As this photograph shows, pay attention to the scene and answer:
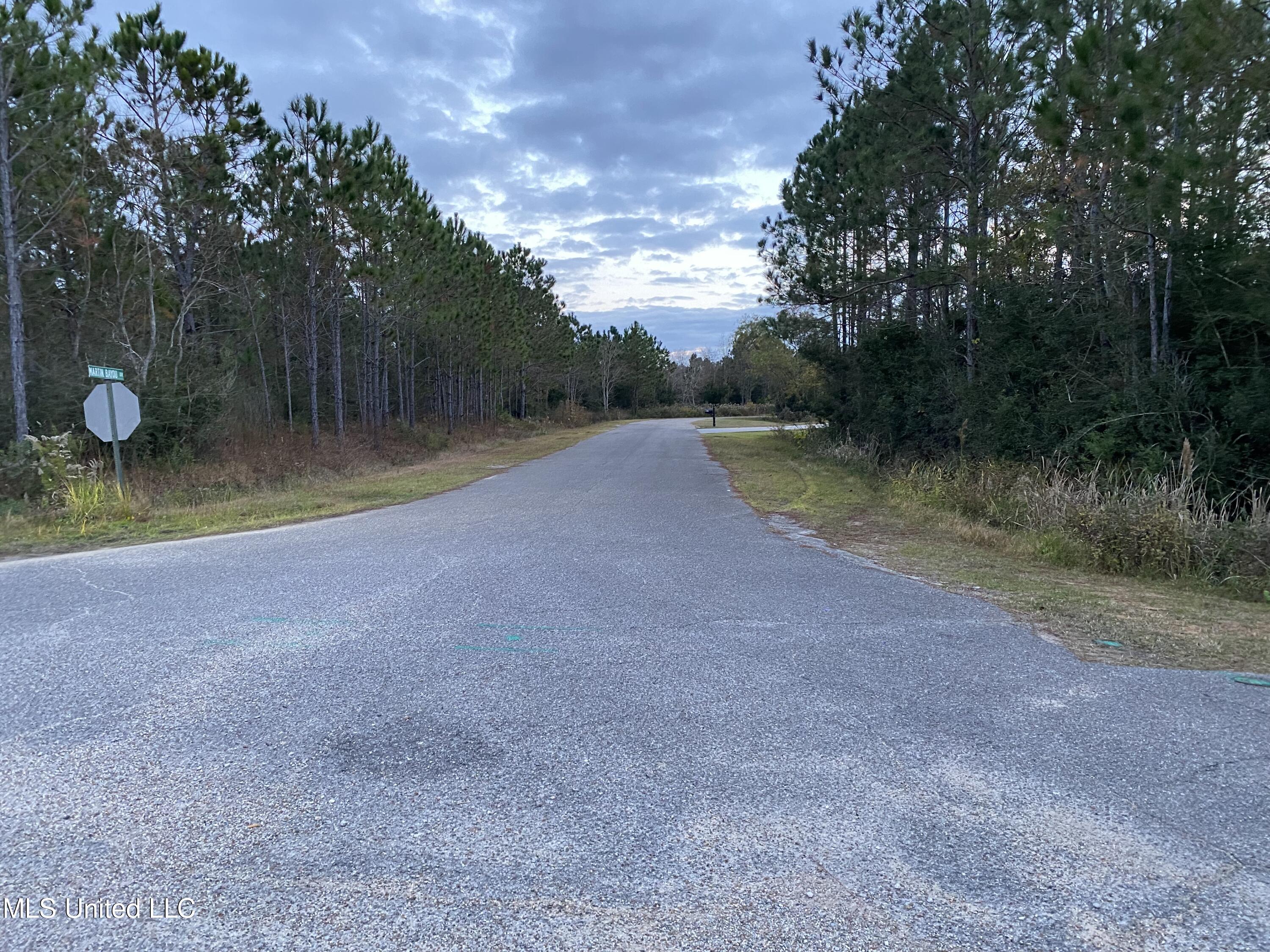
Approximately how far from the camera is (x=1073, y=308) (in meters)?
11.8

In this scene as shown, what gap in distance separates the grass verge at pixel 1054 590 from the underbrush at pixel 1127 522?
0.17 m

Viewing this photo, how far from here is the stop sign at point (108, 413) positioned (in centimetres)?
1170

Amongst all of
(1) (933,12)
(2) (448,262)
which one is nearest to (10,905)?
(1) (933,12)

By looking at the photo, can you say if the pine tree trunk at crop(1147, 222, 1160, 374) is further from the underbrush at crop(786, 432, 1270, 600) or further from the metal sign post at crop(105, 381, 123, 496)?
the metal sign post at crop(105, 381, 123, 496)

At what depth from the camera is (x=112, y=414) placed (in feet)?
38.3

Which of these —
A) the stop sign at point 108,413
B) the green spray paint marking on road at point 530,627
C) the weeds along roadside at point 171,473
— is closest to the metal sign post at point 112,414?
the stop sign at point 108,413

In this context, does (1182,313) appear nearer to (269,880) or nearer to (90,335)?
(269,880)

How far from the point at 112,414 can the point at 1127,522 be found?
45.2 feet

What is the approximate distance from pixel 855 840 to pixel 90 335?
20.9m

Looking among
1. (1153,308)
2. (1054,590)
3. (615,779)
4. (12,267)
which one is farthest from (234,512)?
(1153,308)

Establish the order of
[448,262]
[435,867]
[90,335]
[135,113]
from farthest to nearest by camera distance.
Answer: [448,262] < [90,335] < [135,113] < [435,867]

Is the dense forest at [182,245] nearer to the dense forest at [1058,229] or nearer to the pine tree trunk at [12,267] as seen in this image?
the pine tree trunk at [12,267]

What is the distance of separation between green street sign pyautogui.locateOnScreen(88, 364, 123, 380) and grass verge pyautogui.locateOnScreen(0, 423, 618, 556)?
1.95 m

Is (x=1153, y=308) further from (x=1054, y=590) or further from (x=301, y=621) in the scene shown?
(x=301, y=621)
